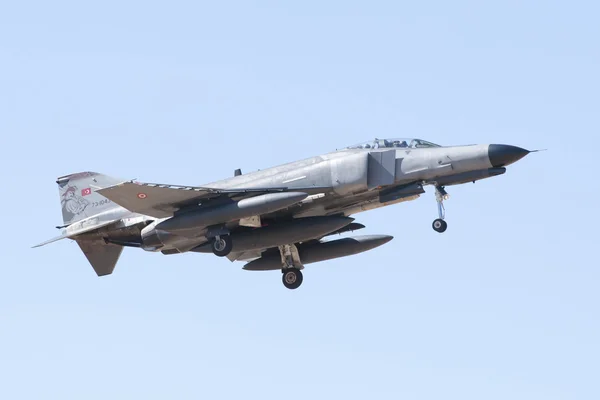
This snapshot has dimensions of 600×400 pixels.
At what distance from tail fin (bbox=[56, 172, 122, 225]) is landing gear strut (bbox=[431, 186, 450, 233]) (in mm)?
8170

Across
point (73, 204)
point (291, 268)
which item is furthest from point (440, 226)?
point (73, 204)

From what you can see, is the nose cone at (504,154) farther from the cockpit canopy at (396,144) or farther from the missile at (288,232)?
the missile at (288,232)

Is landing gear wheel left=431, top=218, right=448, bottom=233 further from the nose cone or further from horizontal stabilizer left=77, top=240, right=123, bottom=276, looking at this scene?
horizontal stabilizer left=77, top=240, right=123, bottom=276

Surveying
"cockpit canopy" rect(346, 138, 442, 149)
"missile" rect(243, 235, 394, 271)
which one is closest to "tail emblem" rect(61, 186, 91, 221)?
"missile" rect(243, 235, 394, 271)

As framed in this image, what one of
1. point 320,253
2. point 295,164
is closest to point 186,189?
point 295,164

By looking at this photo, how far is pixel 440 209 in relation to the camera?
29.5m

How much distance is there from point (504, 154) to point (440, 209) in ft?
6.68

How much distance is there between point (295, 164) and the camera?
99.3 ft

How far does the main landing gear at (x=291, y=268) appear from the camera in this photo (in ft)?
107

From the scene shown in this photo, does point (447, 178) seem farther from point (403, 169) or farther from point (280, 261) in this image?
point (280, 261)

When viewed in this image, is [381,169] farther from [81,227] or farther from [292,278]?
[81,227]

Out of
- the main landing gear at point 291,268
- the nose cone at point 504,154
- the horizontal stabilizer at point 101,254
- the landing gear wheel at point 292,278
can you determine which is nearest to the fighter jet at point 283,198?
the nose cone at point 504,154

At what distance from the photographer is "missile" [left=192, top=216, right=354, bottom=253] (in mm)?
30234

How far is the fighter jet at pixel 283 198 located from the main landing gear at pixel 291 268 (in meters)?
1.26
